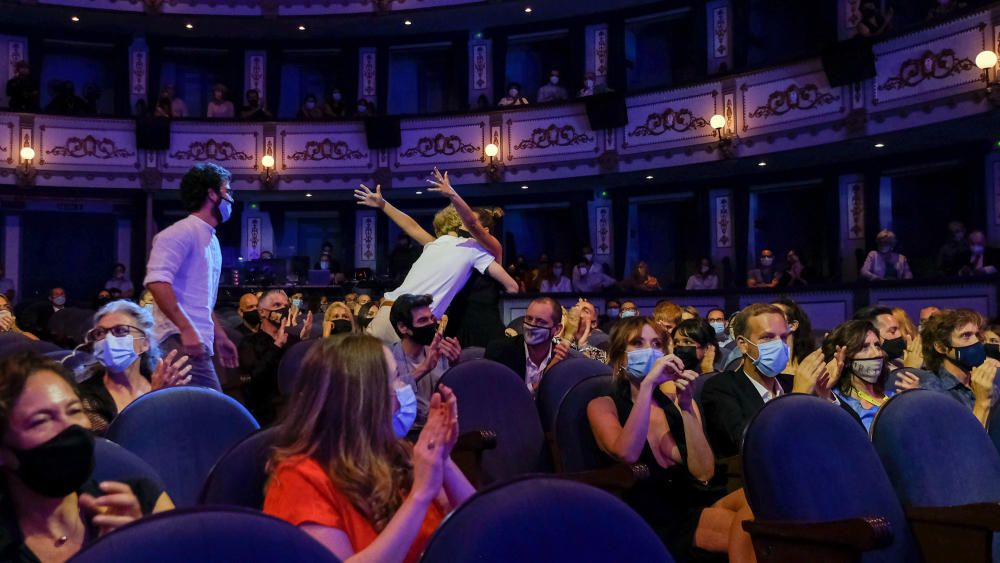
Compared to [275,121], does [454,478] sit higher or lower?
lower

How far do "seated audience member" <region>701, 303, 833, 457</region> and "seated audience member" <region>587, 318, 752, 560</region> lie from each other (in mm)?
130

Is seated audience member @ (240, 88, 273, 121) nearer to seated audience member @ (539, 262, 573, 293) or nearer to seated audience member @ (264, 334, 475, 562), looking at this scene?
seated audience member @ (539, 262, 573, 293)

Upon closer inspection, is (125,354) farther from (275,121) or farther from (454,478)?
(275,121)

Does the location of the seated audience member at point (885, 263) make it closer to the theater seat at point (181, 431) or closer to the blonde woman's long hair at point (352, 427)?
the theater seat at point (181, 431)

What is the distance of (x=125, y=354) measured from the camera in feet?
9.05

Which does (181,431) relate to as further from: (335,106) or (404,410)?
(335,106)

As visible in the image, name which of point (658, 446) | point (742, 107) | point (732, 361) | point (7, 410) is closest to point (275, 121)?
point (742, 107)

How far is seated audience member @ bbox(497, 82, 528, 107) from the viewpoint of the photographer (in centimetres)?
1318

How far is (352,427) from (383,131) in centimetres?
1229

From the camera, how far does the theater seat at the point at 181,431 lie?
2.31 meters

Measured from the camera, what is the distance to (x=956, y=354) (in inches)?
143

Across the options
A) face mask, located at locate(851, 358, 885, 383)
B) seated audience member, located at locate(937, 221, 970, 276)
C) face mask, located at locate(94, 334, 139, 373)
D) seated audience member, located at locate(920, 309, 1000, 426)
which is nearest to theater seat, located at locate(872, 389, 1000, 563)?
face mask, located at locate(851, 358, 885, 383)

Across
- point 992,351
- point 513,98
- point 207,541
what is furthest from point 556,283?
point 207,541

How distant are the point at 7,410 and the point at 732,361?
3.46 meters
